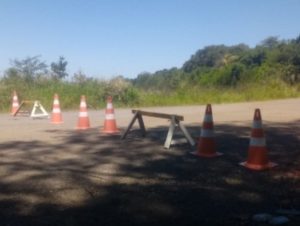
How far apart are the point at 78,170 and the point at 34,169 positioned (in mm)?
621

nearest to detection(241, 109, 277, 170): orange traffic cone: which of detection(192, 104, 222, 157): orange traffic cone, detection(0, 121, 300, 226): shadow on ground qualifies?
detection(0, 121, 300, 226): shadow on ground

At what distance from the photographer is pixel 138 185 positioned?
599 cm

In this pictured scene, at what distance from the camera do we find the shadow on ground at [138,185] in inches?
189

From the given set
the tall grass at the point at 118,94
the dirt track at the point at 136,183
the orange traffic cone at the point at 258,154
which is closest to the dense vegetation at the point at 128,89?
the tall grass at the point at 118,94

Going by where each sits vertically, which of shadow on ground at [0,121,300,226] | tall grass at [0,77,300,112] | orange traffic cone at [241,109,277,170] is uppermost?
tall grass at [0,77,300,112]

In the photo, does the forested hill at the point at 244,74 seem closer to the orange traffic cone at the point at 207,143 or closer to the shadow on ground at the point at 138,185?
the shadow on ground at the point at 138,185

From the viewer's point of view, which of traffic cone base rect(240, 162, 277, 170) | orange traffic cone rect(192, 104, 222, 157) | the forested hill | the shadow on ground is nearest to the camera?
the shadow on ground

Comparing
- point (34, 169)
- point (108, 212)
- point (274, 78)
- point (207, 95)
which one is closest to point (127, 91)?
point (207, 95)

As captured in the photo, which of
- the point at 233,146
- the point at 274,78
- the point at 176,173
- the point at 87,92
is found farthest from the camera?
the point at 274,78

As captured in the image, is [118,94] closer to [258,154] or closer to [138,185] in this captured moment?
[258,154]

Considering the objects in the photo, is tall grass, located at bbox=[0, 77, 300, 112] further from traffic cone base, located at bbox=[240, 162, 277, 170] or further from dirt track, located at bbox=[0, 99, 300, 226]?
traffic cone base, located at bbox=[240, 162, 277, 170]

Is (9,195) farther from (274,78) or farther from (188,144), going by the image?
(274,78)

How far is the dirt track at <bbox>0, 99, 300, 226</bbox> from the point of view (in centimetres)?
482

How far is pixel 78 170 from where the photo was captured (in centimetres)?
688
